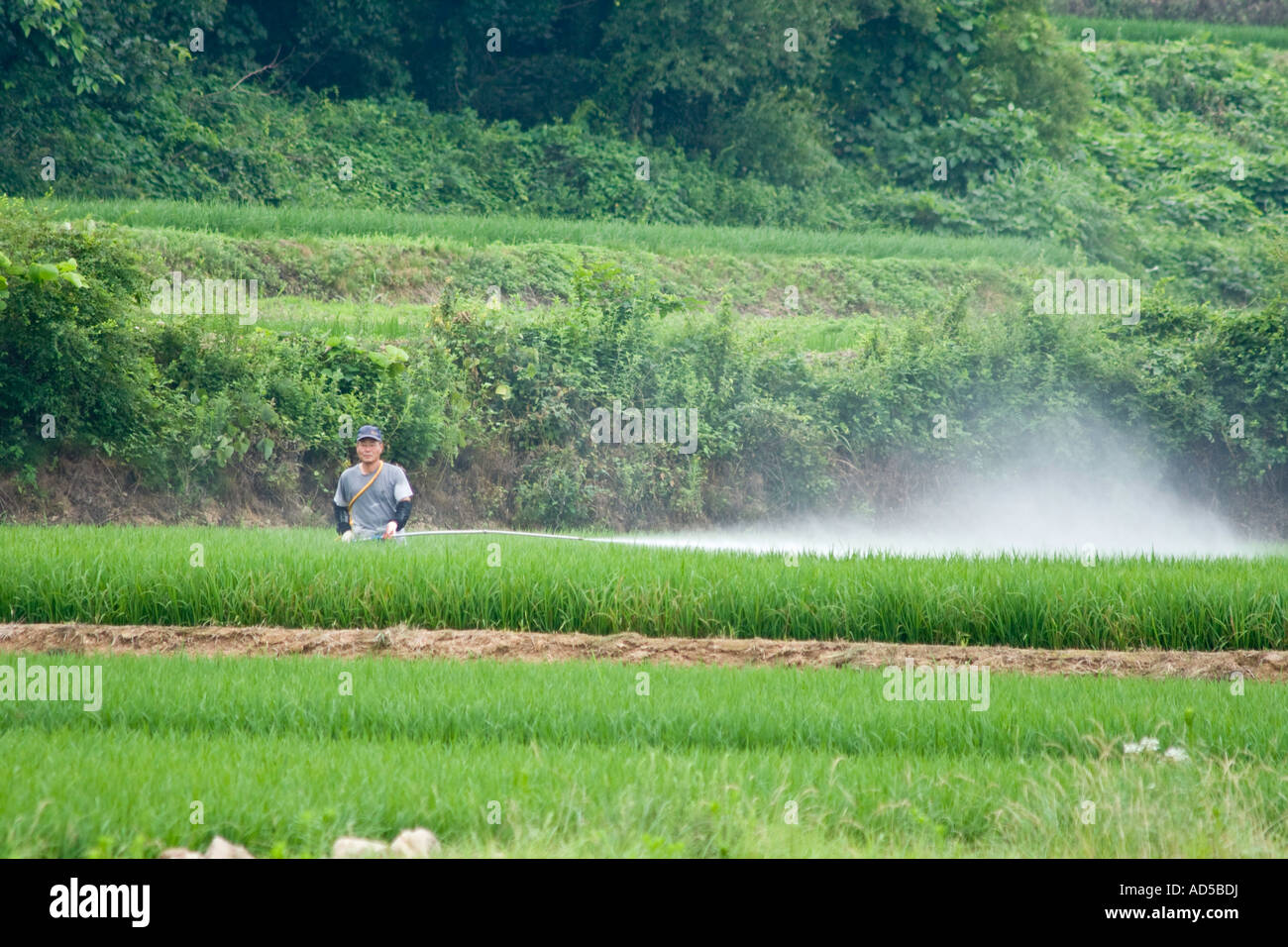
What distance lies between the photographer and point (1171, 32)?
4794cm

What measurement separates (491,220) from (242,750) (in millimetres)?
20403

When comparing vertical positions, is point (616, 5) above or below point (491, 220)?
above

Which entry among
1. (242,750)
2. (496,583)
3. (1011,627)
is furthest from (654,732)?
(1011,627)

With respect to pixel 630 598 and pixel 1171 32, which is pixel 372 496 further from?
pixel 1171 32

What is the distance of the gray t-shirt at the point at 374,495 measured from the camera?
13047 mm

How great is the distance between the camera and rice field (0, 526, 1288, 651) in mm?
11289

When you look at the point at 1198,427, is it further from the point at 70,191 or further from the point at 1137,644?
the point at 70,191

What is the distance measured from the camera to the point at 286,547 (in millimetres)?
12180
